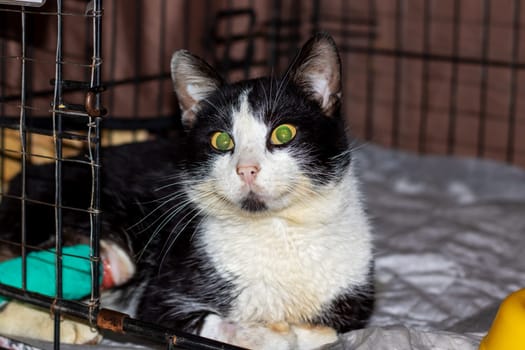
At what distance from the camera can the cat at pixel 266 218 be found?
57.8 inches

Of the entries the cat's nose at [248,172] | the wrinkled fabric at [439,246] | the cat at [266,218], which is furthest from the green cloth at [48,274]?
the wrinkled fabric at [439,246]

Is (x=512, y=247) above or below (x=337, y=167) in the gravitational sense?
below

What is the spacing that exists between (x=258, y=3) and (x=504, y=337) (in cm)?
192

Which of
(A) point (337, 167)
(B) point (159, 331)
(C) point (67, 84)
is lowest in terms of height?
(B) point (159, 331)

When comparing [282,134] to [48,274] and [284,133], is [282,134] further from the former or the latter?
[48,274]

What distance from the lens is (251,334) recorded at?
4.84ft

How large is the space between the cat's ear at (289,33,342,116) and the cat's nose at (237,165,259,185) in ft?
0.85

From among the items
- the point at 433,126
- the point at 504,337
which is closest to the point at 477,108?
the point at 433,126

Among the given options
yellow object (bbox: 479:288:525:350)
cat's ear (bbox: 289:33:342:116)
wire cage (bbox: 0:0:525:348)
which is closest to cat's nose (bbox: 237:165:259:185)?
cat's ear (bbox: 289:33:342:116)

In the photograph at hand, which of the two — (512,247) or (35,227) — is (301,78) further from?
(512,247)

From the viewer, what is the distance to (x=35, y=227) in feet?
5.67

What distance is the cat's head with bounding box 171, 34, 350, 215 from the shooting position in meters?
1.43

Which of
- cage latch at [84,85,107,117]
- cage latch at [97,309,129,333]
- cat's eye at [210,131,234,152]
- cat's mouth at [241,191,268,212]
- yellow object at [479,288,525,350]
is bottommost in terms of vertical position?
cage latch at [97,309,129,333]

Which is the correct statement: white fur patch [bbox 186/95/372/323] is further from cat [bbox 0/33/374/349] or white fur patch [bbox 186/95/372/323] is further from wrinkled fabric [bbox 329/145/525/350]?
wrinkled fabric [bbox 329/145/525/350]
